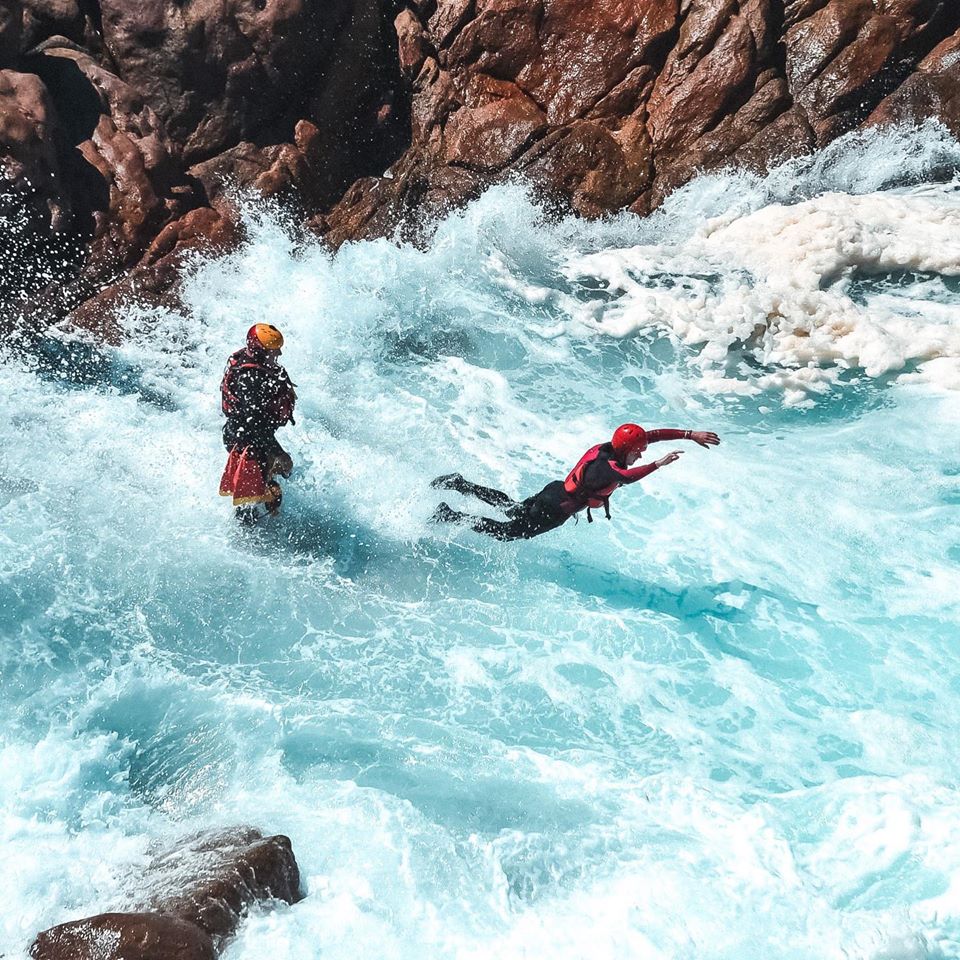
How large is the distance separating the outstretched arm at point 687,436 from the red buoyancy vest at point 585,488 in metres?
0.37

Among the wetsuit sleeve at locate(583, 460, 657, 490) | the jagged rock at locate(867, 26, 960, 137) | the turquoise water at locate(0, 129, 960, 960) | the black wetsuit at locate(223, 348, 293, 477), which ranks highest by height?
the jagged rock at locate(867, 26, 960, 137)

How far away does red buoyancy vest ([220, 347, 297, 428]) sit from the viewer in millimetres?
5844

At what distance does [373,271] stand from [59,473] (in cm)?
447

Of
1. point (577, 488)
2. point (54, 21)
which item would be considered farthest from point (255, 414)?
point (54, 21)

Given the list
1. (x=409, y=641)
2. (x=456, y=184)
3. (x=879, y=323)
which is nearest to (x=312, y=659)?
(x=409, y=641)

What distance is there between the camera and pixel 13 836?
4098mm

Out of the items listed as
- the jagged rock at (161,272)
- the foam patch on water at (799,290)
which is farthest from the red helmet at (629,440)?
the jagged rock at (161,272)

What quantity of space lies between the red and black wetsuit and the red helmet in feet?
0.25

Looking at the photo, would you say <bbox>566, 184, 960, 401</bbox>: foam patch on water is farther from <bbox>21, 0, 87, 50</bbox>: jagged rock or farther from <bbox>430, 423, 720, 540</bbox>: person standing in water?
<bbox>21, 0, 87, 50</bbox>: jagged rock

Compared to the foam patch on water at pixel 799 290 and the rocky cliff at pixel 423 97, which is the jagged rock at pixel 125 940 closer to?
the foam patch on water at pixel 799 290

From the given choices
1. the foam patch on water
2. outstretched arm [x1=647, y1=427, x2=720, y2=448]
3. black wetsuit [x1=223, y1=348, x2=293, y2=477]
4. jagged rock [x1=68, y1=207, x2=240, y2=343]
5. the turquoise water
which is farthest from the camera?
jagged rock [x1=68, y1=207, x2=240, y2=343]

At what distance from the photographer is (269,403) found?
19.6ft

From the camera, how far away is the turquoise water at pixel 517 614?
417 cm

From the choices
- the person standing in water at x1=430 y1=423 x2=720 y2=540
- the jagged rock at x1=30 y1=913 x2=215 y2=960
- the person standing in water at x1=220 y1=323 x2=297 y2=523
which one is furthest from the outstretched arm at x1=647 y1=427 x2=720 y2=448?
the jagged rock at x1=30 y1=913 x2=215 y2=960
